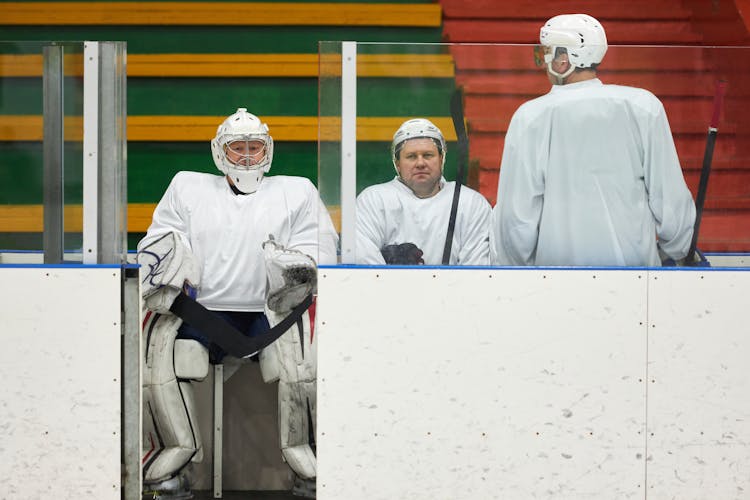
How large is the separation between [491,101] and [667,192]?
0.50 m

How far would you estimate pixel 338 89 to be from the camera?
2.86 metres

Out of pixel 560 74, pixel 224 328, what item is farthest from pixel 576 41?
pixel 224 328

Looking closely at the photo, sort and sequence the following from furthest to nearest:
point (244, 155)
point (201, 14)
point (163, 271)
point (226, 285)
Answer: point (201, 14), point (244, 155), point (226, 285), point (163, 271)

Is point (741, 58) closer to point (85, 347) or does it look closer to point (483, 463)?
point (483, 463)

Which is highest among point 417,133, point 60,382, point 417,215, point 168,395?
point 417,133

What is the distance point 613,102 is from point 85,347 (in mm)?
1466

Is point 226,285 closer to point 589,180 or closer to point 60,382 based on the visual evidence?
point 60,382

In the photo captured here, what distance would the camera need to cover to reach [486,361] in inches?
113

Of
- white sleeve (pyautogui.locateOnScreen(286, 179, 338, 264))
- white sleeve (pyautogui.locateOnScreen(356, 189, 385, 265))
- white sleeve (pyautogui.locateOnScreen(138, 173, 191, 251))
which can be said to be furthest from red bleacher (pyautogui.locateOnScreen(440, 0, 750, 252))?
white sleeve (pyautogui.locateOnScreen(138, 173, 191, 251))

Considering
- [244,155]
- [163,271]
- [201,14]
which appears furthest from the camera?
[201,14]

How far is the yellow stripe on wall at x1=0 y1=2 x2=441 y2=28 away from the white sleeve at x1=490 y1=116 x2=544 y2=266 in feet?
9.02

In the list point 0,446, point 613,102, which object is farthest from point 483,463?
point 0,446

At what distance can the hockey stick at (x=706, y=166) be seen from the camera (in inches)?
→ 115

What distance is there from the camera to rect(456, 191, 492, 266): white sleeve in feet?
9.55
